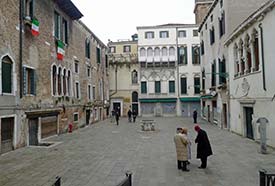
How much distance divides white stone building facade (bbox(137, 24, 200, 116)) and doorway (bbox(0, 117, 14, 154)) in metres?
26.7

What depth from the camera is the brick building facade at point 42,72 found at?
12.3 metres

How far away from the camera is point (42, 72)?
16.1 meters

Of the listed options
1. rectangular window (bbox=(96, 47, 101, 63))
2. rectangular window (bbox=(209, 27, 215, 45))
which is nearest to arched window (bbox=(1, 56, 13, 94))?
rectangular window (bbox=(209, 27, 215, 45))

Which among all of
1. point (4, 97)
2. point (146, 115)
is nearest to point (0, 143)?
point (4, 97)

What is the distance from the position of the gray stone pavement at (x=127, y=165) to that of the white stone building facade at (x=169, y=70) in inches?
947

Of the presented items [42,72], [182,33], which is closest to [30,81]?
[42,72]

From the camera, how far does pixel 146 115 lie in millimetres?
38781

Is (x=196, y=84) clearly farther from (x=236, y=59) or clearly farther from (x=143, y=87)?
(x=236, y=59)

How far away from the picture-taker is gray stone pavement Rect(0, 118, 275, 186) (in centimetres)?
760

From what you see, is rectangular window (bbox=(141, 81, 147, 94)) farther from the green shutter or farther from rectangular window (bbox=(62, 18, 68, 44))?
the green shutter

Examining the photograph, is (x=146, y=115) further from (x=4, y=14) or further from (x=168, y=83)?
(x=4, y=14)

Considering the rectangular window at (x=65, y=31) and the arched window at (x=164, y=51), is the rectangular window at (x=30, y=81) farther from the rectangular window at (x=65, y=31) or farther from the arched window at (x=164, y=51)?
the arched window at (x=164, y=51)

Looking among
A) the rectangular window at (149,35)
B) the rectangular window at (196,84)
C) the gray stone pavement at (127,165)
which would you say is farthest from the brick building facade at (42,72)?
the rectangular window at (196,84)

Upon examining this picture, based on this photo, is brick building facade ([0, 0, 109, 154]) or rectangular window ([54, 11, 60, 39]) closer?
brick building facade ([0, 0, 109, 154])
